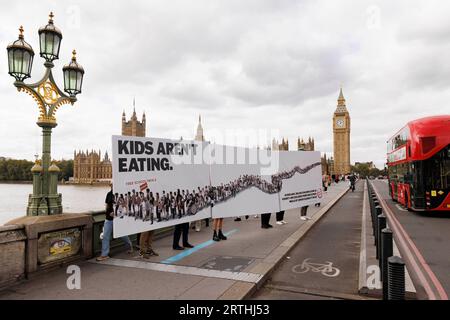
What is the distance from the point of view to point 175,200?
6.93 m

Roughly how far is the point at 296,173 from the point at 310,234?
7.64 feet

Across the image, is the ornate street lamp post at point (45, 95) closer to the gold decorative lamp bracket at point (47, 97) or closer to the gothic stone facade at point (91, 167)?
the gold decorative lamp bracket at point (47, 97)

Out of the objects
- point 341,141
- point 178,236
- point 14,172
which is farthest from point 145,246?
point 341,141

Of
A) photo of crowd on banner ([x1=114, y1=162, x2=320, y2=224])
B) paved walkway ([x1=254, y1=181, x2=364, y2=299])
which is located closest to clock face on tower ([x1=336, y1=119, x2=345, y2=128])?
paved walkway ([x1=254, y1=181, x2=364, y2=299])

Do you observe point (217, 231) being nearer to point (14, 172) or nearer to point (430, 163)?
point (430, 163)

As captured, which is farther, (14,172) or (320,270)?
(14,172)

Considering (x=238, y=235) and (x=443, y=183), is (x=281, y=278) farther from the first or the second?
(x=443, y=183)

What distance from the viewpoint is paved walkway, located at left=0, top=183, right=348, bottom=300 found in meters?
4.59

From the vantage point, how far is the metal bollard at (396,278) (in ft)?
12.1

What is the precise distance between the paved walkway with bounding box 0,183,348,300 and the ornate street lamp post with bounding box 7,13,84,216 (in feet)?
4.87

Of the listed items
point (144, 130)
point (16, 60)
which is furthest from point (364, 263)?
point (144, 130)

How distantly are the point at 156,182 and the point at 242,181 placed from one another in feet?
10.1

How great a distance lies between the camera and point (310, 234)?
9828mm
